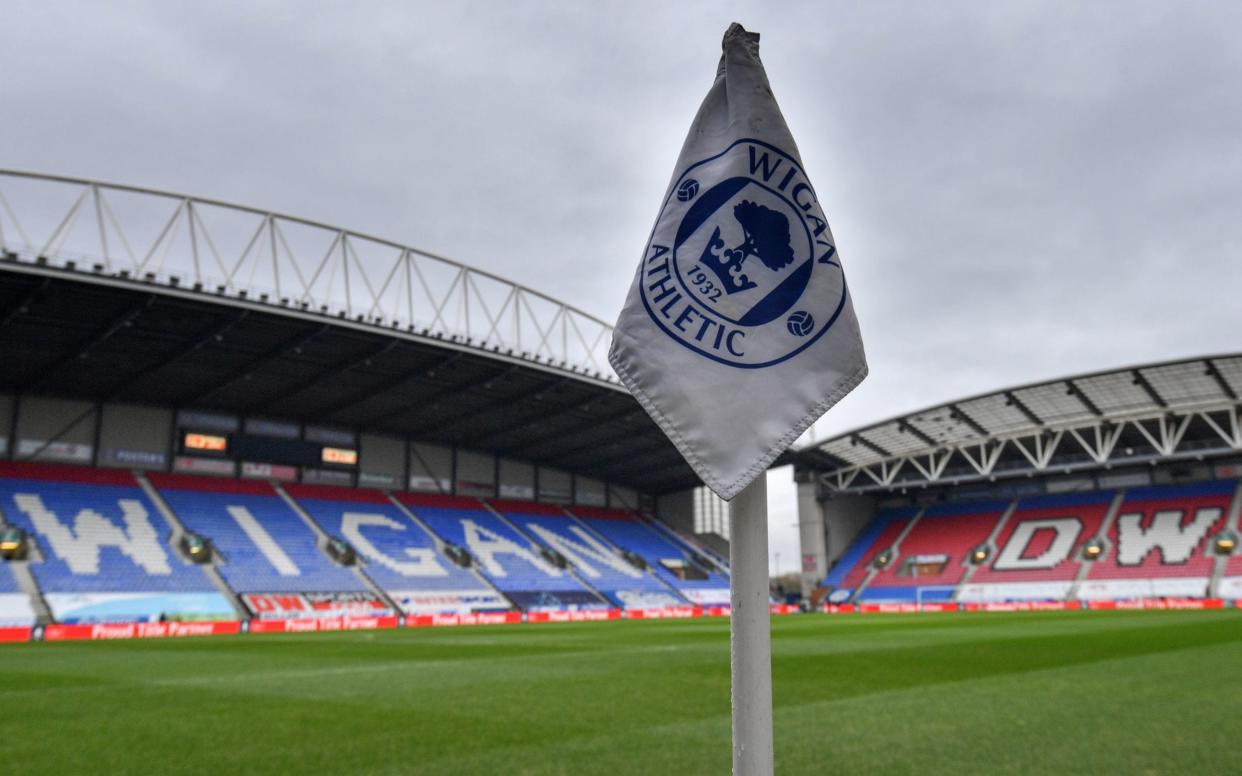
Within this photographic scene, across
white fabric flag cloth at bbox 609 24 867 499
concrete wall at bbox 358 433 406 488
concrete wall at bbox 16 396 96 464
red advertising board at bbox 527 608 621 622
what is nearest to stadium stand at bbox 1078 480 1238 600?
red advertising board at bbox 527 608 621 622

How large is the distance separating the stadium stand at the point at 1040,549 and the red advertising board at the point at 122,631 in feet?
132

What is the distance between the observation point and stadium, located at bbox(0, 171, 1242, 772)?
7.84 meters

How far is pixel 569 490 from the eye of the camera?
191ft

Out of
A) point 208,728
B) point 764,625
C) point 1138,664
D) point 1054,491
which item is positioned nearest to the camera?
point 764,625

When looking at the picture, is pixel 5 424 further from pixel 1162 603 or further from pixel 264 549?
pixel 1162 603

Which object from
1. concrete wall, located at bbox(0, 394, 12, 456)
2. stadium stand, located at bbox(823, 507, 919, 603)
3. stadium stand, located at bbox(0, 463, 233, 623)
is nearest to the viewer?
stadium stand, located at bbox(0, 463, 233, 623)

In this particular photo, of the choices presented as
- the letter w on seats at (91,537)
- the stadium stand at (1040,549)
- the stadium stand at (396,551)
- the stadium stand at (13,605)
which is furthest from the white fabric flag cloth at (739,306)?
the stadium stand at (1040,549)

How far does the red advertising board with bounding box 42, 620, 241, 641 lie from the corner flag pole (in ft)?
103

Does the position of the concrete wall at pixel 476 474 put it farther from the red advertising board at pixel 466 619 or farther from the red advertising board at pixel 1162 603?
the red advertising board at pixel 1162 603

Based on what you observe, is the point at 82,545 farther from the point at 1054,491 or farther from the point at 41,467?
the point at 1054,491

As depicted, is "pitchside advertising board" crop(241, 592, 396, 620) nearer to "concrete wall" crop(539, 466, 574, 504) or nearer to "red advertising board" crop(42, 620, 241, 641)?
"red advertising board" crop(42, 620, 241, 641)

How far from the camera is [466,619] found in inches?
1528

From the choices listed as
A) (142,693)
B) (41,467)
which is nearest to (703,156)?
(142,693)

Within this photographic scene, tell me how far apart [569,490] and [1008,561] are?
28.1 metres
